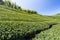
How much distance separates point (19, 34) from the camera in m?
37.7

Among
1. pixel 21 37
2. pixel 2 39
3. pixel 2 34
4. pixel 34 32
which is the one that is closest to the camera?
pixel 2 39

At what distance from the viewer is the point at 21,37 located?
36.9m

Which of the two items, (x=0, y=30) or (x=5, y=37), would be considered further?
(x=0, y=30)

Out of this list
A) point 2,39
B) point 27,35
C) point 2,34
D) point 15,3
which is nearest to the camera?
point 2,39

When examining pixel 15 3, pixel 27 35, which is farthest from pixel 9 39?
pixel 15 3

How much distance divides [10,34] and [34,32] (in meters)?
9.75

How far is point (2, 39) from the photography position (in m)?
32.3

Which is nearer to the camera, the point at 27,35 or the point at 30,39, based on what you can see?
the point at 30,39

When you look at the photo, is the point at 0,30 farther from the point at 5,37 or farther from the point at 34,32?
the point at 34,32

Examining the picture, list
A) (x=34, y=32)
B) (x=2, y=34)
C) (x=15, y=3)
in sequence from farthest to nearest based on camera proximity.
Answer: (x=15, y=3)
(x=34, y=32)
(x=2, y=34)

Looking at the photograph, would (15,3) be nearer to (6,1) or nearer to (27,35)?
(6,1)

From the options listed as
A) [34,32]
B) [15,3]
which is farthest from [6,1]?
[34,32]

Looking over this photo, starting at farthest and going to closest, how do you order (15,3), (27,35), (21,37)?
1. (15,3)
2. (27,35)
3. (21,37)

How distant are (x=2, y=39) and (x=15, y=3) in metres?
155
